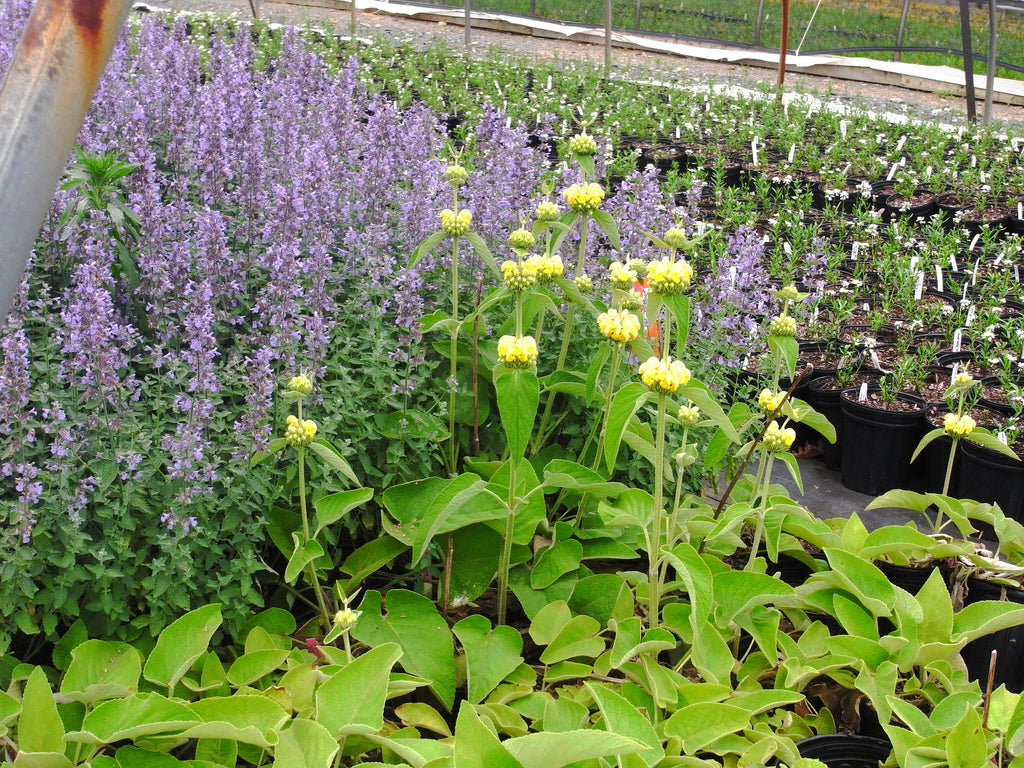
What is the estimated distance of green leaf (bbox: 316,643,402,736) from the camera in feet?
6.75

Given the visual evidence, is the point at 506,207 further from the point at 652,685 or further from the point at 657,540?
the point at 652,685

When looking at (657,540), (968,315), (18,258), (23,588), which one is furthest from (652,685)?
(968,315)

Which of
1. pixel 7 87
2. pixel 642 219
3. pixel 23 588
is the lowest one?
pixel 23 588

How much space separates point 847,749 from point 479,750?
3.39 feet

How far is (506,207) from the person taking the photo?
3.49 meters

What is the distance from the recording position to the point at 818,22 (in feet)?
47.8

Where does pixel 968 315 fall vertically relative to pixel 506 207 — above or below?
below

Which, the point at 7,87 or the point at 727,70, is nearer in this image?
the point at 7,87

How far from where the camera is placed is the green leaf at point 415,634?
244 centimetres

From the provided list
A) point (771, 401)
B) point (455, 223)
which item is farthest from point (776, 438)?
point (455, 223)

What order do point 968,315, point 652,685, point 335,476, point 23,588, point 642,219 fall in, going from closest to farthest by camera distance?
point 23,588, point 652,685, point 335,476, point 642,219, point 968,315

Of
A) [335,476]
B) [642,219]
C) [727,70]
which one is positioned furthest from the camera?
[727,70]

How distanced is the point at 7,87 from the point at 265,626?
1.70m

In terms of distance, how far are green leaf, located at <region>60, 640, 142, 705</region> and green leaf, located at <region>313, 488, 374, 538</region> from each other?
1.58 ft
